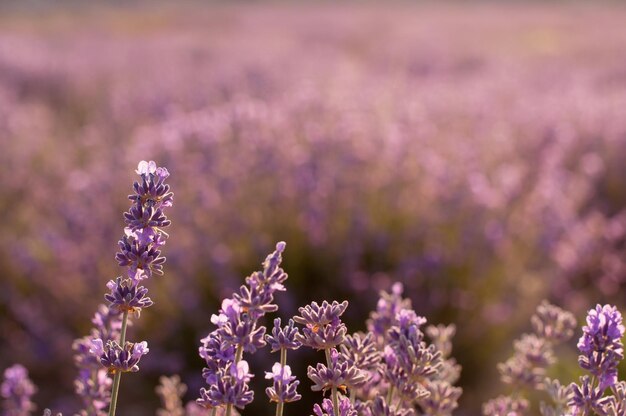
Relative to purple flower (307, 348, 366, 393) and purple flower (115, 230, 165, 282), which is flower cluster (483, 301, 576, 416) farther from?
purple flower (115, 230, 165, 282)

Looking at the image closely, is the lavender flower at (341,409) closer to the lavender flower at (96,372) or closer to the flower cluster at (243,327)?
the flower cluster at (243,327)

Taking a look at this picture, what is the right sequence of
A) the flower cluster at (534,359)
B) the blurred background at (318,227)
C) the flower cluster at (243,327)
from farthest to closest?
the blurred background at (318,227) → the flower cluster at (534,359) → the flower cluster at (243,327)

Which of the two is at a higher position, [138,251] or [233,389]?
[138,251]

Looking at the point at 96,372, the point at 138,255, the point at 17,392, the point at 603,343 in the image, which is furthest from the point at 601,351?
the point at 17,392

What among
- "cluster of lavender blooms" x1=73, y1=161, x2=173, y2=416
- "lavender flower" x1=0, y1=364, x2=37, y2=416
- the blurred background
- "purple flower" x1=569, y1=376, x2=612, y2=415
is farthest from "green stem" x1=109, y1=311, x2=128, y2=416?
the blurred background

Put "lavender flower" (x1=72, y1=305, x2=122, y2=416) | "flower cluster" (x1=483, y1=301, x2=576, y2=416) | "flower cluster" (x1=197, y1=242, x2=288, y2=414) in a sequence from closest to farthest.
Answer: "flower cluster" (x1=197, y1=242, x2=288, y2=414) → "lavender flower" (x1=72, y1=305, x2=122, y2=416) → "flower cluster" (x1=483, y1=301, x2=576, y2=416)

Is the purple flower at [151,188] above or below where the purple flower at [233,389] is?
above

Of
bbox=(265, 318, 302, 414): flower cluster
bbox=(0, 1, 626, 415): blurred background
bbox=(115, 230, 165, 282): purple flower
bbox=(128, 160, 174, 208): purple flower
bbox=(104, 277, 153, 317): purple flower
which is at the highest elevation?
bbox=(0, 1, 626, 415): blurred background

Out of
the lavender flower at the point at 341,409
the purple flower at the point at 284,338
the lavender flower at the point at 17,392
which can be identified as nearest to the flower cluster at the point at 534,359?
the lavender flower at the point at 341,409

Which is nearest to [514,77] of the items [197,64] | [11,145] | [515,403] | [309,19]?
[197,64]

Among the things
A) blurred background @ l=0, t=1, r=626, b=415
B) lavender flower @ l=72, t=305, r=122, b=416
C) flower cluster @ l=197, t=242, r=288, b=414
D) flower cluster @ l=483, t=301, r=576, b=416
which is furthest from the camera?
blurred background @ l=0, t=1, r=626, b=415

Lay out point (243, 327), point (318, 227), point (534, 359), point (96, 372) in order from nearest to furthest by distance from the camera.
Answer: point (243, 327)
point (96, 372)
point (534, 359)
point (318, 227)

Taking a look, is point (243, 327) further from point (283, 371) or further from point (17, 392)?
point (17, 392)
